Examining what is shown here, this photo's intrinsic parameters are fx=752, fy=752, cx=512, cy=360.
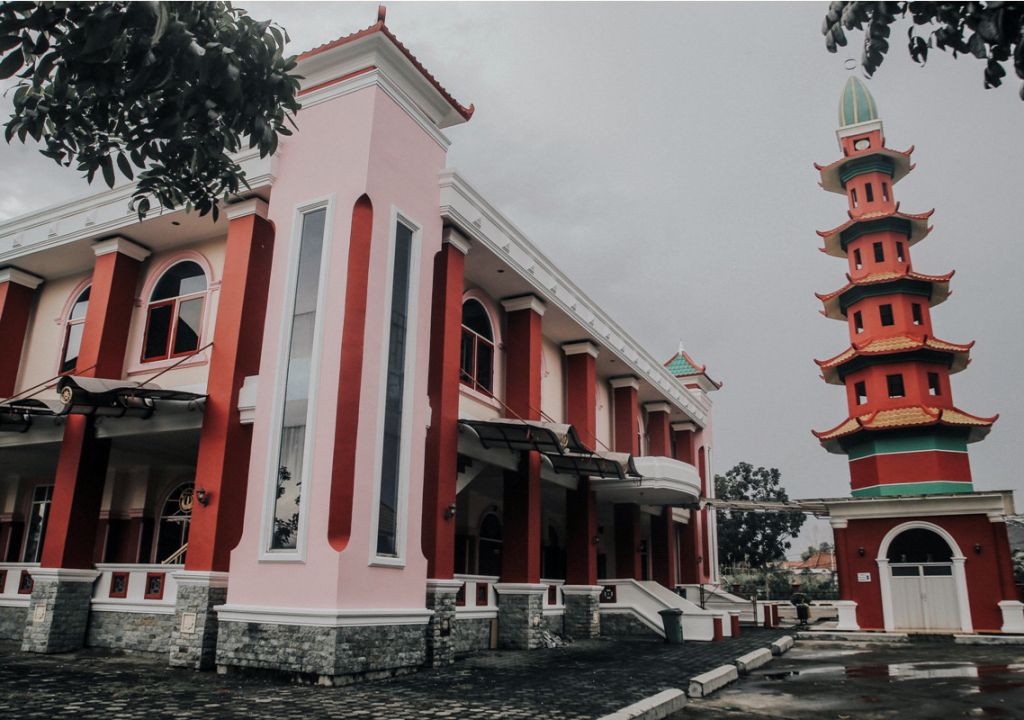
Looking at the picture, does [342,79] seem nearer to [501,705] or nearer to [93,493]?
[93,493]

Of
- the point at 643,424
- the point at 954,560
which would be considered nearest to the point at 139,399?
the point at 643,424

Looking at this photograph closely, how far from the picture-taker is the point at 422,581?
41.9 feet

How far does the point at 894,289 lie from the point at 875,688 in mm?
20231

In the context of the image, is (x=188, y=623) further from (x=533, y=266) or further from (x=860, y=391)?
(x=860, y=391)

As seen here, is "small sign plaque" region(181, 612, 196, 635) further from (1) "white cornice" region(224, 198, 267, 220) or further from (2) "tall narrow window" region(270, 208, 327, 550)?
(1) "white cornice" region(224, 198, 267, 220)

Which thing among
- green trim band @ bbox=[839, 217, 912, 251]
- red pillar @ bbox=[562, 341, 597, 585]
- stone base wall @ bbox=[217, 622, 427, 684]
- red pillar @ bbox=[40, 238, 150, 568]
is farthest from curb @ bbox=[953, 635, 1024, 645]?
red pillar @ bbox=[40, 238, 150, 568]

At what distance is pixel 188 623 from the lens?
12078 millimetres

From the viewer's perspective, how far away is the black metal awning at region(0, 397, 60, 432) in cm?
1400

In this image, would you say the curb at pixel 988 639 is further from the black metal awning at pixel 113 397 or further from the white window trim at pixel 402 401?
the black metal awning at pixel 113 397

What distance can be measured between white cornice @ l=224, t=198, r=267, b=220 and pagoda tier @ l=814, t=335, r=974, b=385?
22.2m

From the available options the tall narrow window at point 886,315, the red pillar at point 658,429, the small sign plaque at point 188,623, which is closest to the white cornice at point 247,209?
the small sign plaque at point 188,623

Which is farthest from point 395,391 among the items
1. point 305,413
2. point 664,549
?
point 664,549

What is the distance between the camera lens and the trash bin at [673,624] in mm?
19141

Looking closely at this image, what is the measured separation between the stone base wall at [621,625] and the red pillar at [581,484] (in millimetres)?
1348
